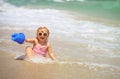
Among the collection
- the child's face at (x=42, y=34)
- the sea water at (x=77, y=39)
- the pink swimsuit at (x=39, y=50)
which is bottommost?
the sea water at (x=77, y=39)

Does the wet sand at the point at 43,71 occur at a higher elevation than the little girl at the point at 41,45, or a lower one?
lower

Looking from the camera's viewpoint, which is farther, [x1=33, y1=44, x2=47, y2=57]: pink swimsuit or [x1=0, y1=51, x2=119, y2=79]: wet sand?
[x1=33, y1=44, x2=47, y2=57]: pink swimsuit

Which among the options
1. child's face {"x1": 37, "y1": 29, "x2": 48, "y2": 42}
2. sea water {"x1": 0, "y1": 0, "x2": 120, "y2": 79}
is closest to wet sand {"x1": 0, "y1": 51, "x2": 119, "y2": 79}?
sea water {"x1": 0, "y1": 0, "x2": 120, "y2": 79}

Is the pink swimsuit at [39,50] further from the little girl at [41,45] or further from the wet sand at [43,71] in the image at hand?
the wet sand at [43,71]

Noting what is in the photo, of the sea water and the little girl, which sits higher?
the little girl

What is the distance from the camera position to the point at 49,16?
8.71ft

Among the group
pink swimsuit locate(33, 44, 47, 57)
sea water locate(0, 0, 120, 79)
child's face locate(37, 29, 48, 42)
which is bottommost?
sea water locate(0, 0, 120, 79)

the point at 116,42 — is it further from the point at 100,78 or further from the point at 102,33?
the point at 100,78

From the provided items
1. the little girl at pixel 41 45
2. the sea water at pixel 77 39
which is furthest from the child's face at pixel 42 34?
the sea water at pixel 77 39

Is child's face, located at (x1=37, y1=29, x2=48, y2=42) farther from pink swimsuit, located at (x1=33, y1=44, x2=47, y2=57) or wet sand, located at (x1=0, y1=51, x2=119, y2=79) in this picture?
wet sand, located at (x1=0, y1=51, x2=119, y2=79)

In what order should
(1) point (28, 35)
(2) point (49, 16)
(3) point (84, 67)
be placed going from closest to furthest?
(3) point (84, 67) → (1) point (28, 35) → (2) point (49, 16)

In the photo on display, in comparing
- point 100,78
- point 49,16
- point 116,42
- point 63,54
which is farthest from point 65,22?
point 100,78

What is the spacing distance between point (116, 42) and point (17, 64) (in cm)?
78

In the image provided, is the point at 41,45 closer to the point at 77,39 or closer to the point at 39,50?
the point at 39,50
